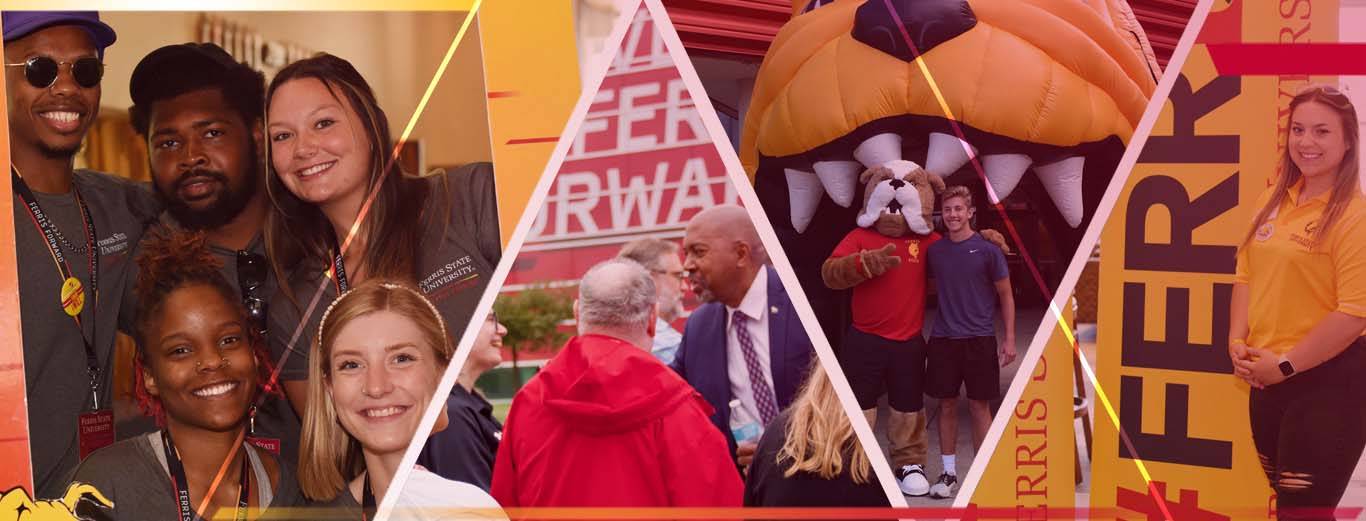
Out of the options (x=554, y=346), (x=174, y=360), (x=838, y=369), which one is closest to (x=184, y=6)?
(x=174, y=360)

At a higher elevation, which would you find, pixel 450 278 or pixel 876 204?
pixel 876 204

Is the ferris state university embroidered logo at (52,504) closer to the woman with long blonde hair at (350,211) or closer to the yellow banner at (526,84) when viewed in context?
the woman with long blonde hair at (350,211)

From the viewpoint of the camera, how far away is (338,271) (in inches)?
95.0

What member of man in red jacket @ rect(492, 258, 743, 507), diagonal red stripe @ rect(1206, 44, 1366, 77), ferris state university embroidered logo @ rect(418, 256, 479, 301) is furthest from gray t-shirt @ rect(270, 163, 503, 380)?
diagonal red stripe @ rect(1206, 44, 1366, 77)

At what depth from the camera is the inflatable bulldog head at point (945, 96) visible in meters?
2.22

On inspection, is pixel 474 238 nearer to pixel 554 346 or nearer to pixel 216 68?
pixel 554 346

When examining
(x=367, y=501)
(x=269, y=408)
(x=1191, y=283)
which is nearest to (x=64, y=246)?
(x=269, y=408)

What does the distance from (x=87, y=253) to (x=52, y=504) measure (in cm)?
64

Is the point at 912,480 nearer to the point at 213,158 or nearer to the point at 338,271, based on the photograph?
the point at 338,271

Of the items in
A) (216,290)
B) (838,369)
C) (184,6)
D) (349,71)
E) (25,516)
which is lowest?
(25,516)

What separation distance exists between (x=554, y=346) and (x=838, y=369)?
662mm

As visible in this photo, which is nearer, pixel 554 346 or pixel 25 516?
pixel 554 346

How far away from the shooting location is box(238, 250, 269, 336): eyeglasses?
96.0 inches

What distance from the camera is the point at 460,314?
7.80 ft
